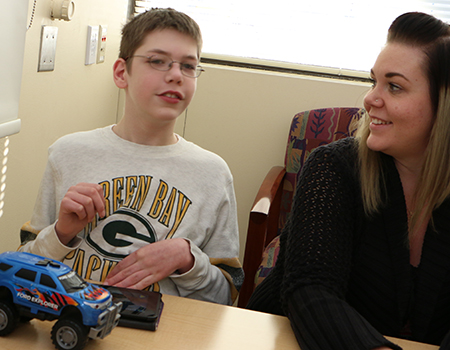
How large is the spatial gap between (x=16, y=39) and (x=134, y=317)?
54 centimetres

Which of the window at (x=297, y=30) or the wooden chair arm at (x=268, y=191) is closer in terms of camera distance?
the wooden chair arm at (x=268, y=191)

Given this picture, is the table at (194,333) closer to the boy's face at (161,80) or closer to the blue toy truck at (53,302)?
the blue toy truck at (53,302)

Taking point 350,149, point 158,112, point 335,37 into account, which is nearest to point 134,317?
point 158,112

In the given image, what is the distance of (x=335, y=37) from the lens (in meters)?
2.28

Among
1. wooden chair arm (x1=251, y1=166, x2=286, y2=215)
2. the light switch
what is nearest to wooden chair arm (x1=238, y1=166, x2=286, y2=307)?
wooden chair arm (x1=251, y1=166, x2=286, y2=215)

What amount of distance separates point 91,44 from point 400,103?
50.2 inches

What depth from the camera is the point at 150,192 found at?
109 centimetres

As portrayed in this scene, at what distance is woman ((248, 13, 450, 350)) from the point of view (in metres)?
1.00

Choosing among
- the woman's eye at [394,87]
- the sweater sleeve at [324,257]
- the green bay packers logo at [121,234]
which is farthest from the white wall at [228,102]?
the woman's eye at [394,87]

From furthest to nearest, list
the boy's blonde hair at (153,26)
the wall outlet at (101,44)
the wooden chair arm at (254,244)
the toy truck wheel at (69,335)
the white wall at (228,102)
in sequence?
the wall outlet at (101,44) → the white wall at (228,102) → the wooden chair arm at (254,244) → the boy's blonde hair at (153,26) → the toy truck wheel at (69,335)

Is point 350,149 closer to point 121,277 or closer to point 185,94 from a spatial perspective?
point 185,94

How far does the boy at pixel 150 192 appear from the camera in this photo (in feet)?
3.21

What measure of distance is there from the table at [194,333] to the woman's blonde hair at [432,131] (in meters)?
0.34

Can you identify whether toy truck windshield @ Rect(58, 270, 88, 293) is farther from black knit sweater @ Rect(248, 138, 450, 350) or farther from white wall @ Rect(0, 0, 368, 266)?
white wall @ Rect(0, 0, 368, 266)
